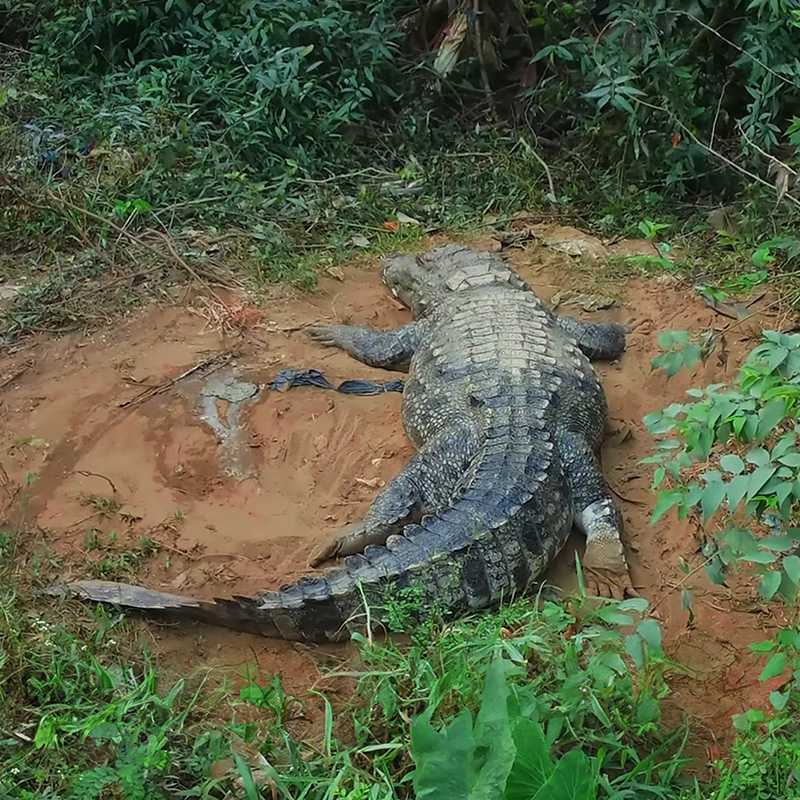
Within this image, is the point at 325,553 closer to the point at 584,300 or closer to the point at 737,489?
the point at 737,489

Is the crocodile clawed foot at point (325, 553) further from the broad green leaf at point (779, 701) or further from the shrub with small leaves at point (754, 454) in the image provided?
the broad green leaf at point (779, 701)

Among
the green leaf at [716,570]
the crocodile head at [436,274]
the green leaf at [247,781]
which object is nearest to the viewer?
the green leaf at [247,781]

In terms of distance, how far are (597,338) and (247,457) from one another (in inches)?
74.4

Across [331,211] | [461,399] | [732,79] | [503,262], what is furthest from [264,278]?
[732,79]

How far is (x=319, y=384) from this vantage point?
15.6ft

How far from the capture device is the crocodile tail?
326 cm

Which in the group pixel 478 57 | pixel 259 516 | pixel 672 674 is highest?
pixel 478 57

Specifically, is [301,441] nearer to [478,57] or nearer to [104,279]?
[104,279]

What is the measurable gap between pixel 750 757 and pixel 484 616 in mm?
1008

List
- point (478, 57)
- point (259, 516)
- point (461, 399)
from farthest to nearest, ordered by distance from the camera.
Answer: point (478, 57)
point (461, 399)
point (259, 516)

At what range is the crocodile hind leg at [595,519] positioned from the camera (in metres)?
3.68

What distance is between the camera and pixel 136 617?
328 cm

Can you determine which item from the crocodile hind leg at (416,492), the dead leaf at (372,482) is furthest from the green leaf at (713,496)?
the dead leaf at (372,482)

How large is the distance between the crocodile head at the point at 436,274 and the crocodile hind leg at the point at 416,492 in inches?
50.6
